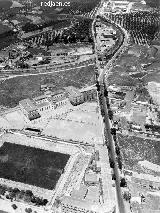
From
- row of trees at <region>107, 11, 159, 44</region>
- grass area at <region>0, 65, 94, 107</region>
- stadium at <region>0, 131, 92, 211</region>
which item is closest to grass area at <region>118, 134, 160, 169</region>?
stadium at <region>0, 131, 92, 211</region>

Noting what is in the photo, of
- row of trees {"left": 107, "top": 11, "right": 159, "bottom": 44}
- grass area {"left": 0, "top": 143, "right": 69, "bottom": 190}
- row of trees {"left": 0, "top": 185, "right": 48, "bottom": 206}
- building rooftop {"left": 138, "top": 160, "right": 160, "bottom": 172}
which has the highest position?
row of trees {"left": 107, "top": 11, "right": 159, "bottom": 44}

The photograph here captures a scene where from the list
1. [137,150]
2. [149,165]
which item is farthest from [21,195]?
[137,150]

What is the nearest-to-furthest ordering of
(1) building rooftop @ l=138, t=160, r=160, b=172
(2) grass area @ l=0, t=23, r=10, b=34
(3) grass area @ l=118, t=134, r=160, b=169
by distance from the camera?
(1) building rooftop @ l=138, t=160, r=160, b=172, (3) grass area @ l=118, t=134, r=160, b=169, (2) grass area @ l=0, t=23, r=10, b=34

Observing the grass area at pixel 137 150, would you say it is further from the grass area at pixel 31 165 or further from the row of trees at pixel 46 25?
the row of trees at pixel 46 25

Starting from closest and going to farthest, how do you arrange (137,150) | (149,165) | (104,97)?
(149,165)
(137,150)
(104,97)

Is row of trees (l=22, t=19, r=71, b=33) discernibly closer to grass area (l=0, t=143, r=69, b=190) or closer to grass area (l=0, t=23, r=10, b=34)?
grass area (l=0, t=23, r=10, b=34)

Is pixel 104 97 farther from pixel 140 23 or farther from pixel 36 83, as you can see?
pixel 140 23

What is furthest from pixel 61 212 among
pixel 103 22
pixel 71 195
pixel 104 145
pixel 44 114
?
pixel 103 22
